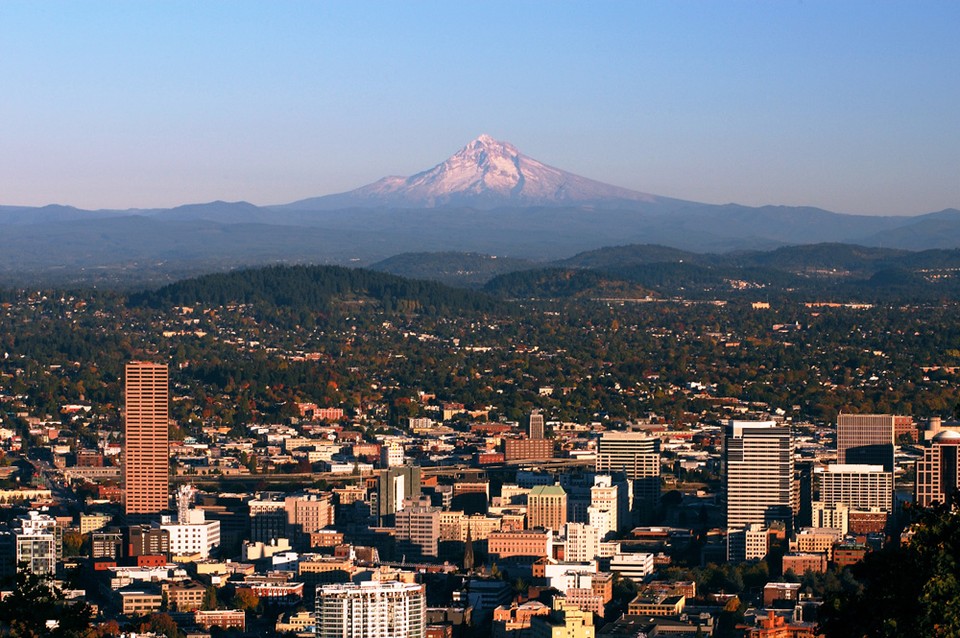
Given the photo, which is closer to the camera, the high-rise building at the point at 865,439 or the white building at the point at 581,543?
the white building at the point at 581,543

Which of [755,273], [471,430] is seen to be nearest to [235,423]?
[471,430]

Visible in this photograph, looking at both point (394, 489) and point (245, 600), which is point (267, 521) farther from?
point (245, 600)

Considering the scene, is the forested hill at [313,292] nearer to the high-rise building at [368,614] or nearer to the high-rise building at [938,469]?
the high-rise building at [938,469]

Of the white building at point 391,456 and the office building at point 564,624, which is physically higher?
the white building at point 391,456

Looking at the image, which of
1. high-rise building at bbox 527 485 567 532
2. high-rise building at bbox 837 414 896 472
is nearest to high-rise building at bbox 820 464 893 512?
high-rise building at bbox 837 414 896 472

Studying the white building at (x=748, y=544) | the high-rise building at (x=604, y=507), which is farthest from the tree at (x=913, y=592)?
the high-rise building at (x=604, y=507)

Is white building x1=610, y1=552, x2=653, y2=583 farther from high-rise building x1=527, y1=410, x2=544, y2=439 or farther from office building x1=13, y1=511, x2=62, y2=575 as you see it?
high-rise building x1=527, y1=410, x2=544, y2=439
